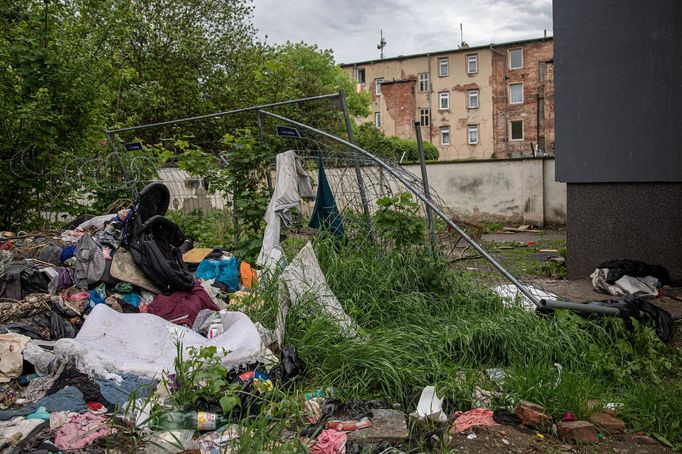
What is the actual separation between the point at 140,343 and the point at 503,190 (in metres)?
12.8

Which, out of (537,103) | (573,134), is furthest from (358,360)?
(537,103)

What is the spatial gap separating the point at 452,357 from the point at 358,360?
775 millimetres

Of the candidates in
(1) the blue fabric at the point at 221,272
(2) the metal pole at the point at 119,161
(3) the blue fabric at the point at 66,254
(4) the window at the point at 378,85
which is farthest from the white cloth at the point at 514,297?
(4) the window at the point at 378,85

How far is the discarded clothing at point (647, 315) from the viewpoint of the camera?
4996 mm

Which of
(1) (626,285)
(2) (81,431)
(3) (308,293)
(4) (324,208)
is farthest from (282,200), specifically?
(1) (626,285)

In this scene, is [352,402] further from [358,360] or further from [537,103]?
[537,103]

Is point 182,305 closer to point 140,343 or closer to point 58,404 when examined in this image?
point 140,343

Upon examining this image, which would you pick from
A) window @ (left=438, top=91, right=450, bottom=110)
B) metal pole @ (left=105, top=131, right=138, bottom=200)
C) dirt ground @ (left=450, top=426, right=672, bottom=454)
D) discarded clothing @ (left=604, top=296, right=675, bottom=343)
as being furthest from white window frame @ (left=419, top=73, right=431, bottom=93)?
dirt ground @ (left=450, top=426, right=672, bottom=454)

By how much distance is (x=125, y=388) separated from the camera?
3809mm

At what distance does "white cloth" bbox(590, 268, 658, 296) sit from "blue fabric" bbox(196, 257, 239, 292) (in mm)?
4209

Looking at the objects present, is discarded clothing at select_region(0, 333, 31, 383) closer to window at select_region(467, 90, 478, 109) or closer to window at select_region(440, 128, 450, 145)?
window at select_region(440, 128, 450, 145)

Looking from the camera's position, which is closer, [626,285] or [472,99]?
[626,285]

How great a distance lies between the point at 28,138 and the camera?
852 centimetres

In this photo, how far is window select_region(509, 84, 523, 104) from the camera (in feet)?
149
